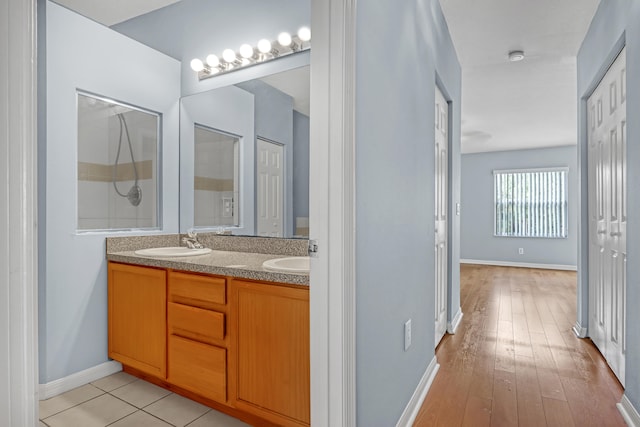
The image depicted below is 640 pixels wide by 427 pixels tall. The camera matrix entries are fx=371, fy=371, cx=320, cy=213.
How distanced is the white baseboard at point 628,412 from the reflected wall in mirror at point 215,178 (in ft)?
8.03

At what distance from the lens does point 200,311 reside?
1945 mm

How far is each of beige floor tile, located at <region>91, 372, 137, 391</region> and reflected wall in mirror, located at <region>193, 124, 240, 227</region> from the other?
3.66 feet

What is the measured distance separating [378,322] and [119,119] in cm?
224

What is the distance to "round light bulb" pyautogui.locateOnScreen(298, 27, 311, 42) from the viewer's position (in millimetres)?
2305

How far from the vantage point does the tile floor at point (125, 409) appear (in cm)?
188

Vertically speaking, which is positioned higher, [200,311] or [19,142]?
[19,142]

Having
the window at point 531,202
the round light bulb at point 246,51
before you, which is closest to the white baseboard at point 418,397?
the round light bulb at point 246,51

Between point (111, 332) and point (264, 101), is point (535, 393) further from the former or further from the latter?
point (111, 332)

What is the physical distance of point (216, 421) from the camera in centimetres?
189

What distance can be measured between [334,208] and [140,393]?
1.82 metres

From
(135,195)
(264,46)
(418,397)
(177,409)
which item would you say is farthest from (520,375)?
(135,195)

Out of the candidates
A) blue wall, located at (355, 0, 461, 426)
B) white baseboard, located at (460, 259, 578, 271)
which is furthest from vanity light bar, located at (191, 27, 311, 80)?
white baseboard, located at (460, 259, 578, 271)

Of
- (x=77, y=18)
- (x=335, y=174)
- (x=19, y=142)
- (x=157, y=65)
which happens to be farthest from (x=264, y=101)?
(x=19, y=142)

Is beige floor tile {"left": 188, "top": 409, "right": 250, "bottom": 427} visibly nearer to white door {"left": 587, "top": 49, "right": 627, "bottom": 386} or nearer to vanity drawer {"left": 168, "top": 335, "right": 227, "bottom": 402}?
vanity drawer {"left": 168, "top": 335, "right": 227, "bottom": 402}
